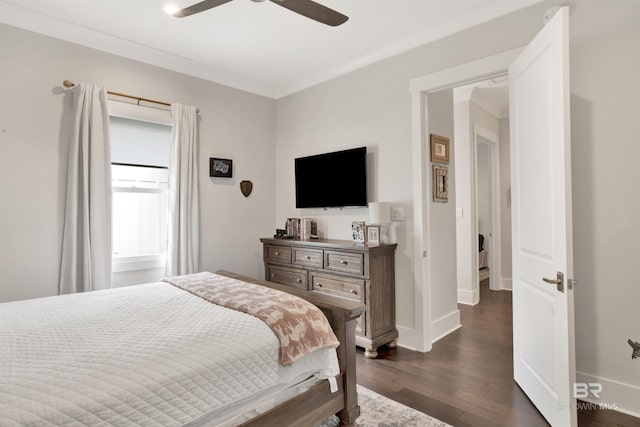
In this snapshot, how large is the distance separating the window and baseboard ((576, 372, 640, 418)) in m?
3.58

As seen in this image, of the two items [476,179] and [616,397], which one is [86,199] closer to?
[616,397]

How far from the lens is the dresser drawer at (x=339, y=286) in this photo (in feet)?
9.60

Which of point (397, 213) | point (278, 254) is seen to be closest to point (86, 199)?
point (278, 254)

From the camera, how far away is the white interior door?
1.72 m

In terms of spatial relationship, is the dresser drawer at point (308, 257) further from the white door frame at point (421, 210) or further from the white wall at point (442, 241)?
the white wall at point (442, 241)

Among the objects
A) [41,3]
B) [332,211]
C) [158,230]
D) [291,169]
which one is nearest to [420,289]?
[332,211]

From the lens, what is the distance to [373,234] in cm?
308

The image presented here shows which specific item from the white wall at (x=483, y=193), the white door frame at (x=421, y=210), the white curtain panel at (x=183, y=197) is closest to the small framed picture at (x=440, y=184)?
the white door frame at (x=421, y=210)

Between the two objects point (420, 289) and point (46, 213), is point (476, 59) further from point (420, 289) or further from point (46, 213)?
point (46, 213)

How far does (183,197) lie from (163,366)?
242 cm

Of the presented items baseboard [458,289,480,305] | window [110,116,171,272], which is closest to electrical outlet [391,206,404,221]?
baseboard [458,289,480,305]

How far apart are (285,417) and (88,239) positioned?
2247 millimetres

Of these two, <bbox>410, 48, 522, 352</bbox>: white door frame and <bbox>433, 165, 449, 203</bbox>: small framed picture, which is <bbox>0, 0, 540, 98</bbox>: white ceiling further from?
<bbox>433, 165, 449, 203</bbox>: small framed picture

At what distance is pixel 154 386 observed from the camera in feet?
3.82
